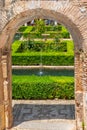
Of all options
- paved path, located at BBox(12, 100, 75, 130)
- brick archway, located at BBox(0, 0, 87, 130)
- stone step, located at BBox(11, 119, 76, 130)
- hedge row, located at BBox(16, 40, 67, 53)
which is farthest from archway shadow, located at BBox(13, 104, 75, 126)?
hedge row, located at BBox(16, 40, 67, 53)

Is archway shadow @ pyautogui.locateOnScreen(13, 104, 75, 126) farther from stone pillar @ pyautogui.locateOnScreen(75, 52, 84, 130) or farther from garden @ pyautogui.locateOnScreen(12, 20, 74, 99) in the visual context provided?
stone pillar @ pyautogui.locateOnScreen(75, 52, 84, 130)

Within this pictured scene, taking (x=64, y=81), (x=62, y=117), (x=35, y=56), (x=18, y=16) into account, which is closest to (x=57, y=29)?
(x=35, y=56)

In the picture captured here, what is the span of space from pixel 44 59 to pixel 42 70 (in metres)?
0.66

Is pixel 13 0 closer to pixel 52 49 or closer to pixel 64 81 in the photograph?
pixel 64 81

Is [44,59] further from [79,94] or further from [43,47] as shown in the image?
[79,94]

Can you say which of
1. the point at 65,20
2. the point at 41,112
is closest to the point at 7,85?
the point at 41,112

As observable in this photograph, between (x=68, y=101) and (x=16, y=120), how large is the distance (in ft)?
9.82

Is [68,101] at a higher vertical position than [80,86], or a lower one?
lower

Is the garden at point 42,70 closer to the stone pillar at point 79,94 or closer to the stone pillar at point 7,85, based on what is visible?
the stone pillar at point 7,85

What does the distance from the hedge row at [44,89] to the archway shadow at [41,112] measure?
79 centimetres

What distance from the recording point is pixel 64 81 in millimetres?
13945

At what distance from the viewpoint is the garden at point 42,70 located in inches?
546

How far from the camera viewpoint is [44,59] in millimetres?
20141

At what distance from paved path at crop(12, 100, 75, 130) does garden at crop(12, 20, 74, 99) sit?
43 cm
